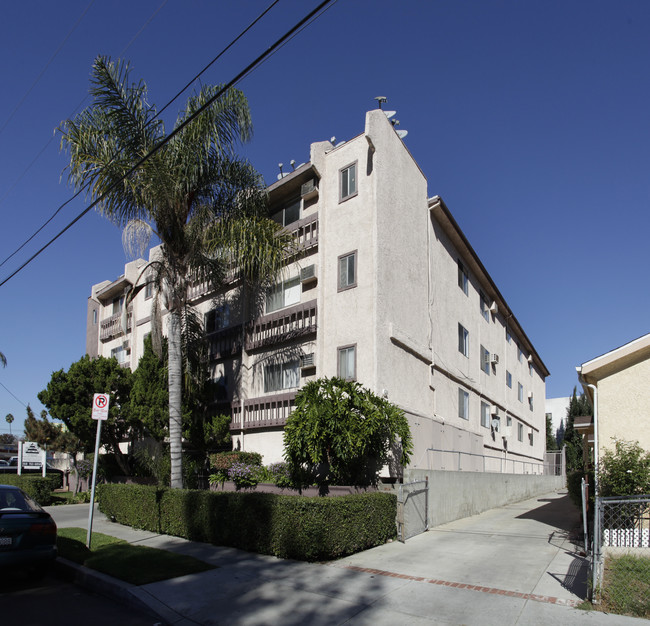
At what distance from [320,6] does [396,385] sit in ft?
35.9

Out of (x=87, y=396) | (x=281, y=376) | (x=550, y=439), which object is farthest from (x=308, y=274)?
(x=550, y=439)

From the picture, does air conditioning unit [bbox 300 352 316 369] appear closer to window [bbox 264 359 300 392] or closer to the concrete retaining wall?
window [bbox 264 359 300 392]

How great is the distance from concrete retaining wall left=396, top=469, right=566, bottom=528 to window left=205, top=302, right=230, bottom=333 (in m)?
9.76

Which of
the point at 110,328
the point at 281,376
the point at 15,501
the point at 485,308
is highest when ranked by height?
the point at 485,308

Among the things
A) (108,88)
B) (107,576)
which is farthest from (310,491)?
(108,88)

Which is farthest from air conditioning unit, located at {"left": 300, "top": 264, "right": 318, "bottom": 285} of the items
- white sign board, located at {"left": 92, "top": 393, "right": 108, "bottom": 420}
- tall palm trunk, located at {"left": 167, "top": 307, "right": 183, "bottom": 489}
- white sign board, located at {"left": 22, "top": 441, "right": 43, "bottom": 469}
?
white sign board, located at {"left": 22, "top": 441, "right": 43, "bottom": 469}

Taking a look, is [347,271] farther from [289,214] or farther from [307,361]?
[289,214]

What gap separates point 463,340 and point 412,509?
11.7 metres

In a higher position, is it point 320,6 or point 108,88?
point 108,88

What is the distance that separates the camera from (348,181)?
17.5m

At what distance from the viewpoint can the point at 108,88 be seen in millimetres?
14359

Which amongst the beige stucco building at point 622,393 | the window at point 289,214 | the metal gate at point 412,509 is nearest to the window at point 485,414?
the metal gate at point 412,509

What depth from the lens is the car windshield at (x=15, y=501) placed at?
→ 9648 mm

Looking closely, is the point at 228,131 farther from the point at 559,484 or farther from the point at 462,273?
the point at 559,484
